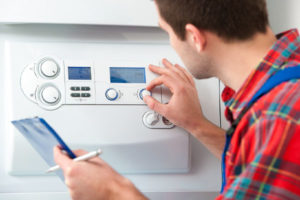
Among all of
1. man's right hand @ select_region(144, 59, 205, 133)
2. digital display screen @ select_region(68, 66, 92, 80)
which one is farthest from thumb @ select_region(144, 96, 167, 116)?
digital display screen @ select_region(68, 66, 92, 80)

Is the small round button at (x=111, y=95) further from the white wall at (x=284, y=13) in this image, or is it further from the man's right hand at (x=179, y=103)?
the white wall at (x=284, y=13)

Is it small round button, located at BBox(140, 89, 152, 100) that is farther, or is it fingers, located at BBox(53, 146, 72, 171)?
small round button, located at BBox(140, 89, 152, 100)

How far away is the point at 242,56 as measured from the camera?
749mm

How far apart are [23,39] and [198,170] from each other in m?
0.57

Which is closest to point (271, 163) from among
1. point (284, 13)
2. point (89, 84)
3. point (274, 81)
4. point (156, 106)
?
point (274, 81)

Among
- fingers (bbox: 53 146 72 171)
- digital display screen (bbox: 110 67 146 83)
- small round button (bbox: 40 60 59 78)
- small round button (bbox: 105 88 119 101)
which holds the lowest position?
fingers (bbox: 53 146 72 171)

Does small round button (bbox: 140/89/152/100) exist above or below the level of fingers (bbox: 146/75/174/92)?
below

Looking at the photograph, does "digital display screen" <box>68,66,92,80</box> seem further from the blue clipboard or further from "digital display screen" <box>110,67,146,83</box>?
the blue clipboard

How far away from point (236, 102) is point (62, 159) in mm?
353

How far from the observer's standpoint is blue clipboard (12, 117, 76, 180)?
71 centimetres

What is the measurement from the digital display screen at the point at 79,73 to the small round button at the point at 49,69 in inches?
1.4

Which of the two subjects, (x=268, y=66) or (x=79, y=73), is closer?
(x=268, y=66)

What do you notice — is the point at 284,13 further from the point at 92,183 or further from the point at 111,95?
the point at 92,183

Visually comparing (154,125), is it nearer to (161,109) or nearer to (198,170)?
(161,109)
